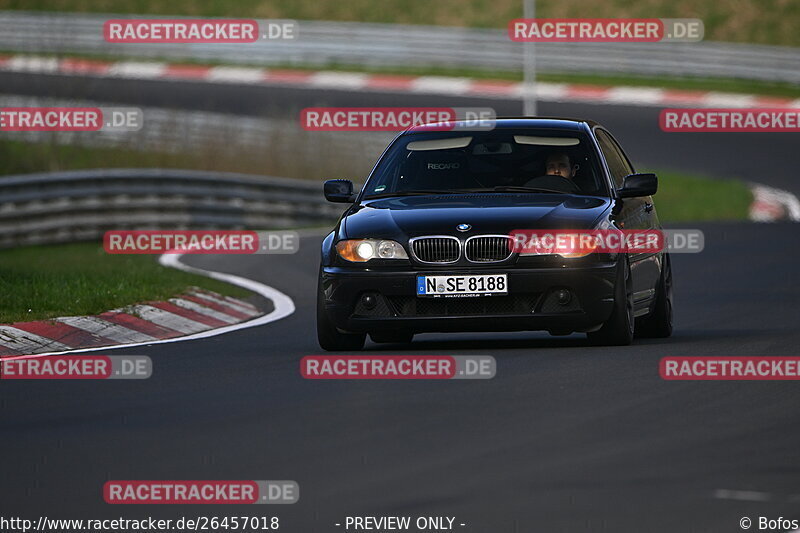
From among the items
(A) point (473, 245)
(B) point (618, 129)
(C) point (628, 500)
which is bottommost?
(C) point (628, 500)

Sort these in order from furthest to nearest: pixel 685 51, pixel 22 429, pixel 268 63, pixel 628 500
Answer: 1. pixel 268 63
2. pixel 685 51
3. pixel 22 429
4. pixel 628 500

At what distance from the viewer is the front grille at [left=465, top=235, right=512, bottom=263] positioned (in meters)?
10.8

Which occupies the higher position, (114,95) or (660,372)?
(114,95)

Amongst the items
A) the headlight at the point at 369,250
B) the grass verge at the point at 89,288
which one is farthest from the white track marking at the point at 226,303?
the headlight at the point at 369,250

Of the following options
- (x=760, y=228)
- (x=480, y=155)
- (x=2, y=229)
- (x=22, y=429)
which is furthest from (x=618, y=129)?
(x=22, y=429)

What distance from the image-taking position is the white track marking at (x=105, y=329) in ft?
40.9

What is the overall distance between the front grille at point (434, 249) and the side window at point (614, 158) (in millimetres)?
1797

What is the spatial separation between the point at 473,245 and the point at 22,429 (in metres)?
3.47

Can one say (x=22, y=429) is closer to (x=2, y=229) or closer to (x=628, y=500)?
(x=628, y=500)

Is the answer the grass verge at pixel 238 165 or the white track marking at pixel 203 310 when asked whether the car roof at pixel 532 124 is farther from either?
the grass verge at pixel 238 165

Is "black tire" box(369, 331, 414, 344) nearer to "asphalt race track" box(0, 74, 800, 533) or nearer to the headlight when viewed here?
"asphalt race track" box(0, 74, 800, 533)

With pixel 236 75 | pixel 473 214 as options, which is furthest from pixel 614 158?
pixel 236 75

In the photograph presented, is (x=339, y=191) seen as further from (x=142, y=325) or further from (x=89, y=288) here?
(x=89, y=288)

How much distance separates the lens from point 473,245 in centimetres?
1080
